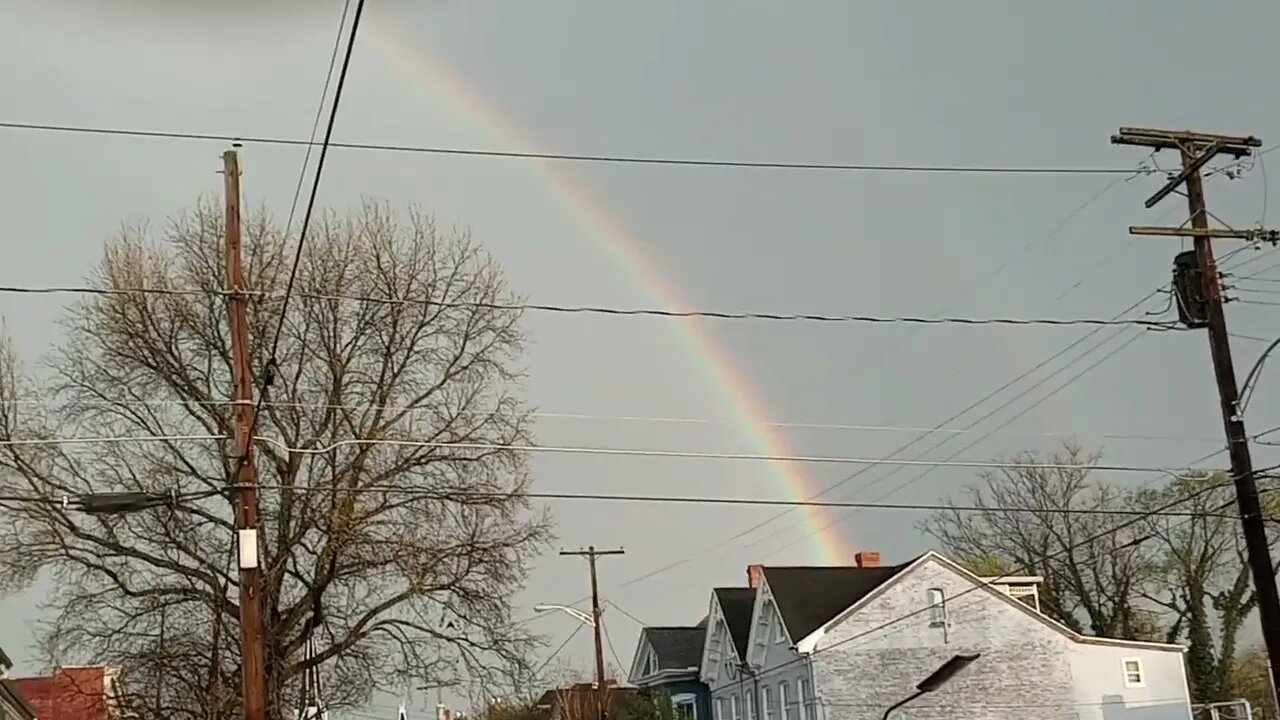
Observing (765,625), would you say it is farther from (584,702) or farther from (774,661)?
(584,702)

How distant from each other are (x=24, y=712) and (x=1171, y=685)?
34526 millimetres

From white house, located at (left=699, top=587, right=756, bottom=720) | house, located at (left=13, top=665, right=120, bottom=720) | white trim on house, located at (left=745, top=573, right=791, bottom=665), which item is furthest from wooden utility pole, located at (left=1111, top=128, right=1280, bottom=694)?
white house, located at (left=699, top=587, right=756, bottom=720)

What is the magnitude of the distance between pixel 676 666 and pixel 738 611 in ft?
17.6

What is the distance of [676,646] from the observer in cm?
5125

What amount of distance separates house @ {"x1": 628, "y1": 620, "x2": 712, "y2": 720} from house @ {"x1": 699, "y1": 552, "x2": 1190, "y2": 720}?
683 centimetres

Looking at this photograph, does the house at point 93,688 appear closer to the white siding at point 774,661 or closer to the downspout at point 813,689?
the downspout at point 813,689

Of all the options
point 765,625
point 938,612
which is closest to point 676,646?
point 765,625

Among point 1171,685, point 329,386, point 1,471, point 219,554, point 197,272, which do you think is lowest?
point 1171,685

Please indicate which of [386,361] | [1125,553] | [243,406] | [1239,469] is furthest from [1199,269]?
[1125,553]

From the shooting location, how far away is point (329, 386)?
26.1 metres

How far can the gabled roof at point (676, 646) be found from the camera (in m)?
50.2

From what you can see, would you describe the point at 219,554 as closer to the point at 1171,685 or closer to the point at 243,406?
the point at 243,406

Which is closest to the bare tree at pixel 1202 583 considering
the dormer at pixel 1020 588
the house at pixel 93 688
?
the dormer at pixel 1020 588

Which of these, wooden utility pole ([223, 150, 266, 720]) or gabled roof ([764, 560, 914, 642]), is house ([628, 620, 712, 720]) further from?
wooden utility pole ([223, 150, 266, 720])
